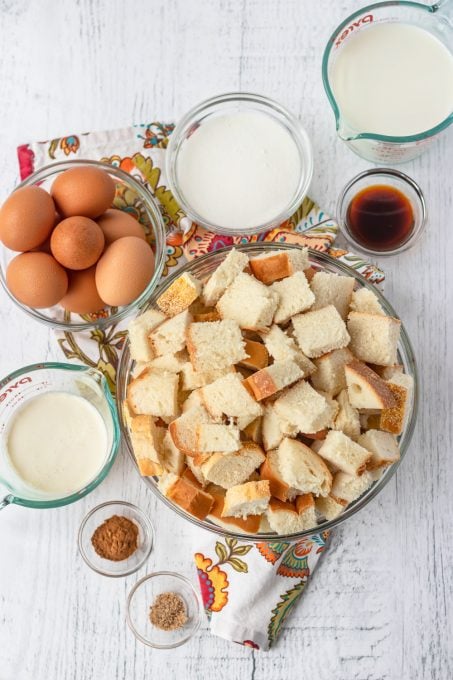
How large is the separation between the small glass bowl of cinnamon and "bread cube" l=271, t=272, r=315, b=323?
2.29 ft

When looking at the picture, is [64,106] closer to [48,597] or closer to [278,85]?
[278,85]

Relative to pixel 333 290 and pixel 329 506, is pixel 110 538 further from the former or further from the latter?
pixel 333 290

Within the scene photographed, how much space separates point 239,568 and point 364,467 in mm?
547

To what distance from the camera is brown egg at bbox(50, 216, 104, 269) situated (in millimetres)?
1725

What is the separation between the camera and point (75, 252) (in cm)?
173

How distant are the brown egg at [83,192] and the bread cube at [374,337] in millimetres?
669

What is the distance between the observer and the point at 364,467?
158 cm

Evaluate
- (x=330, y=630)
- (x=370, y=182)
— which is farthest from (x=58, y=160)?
(x=330, y=630)

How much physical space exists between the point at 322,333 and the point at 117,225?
2.03 feet

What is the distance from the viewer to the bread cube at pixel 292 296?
1.61 metres

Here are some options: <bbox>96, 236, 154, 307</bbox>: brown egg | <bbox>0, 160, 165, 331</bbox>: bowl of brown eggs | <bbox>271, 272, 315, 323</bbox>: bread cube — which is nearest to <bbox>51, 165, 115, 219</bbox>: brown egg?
<bbox>0, 160, 165, 331</bbox>: bowl of brown eggs

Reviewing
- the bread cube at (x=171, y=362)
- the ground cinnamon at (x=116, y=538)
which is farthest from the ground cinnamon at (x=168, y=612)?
the bread cube at (x=171, y=362)

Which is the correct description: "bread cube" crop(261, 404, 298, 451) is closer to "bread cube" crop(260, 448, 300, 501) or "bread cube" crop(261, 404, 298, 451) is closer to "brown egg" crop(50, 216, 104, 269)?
"bread cube" crop(260, 448, 300, 501)

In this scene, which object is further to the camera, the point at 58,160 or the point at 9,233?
the point at 58,160
